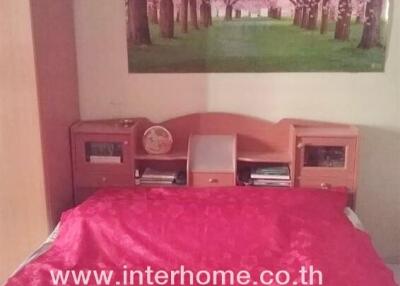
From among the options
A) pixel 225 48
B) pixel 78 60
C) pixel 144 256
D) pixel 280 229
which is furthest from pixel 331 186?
pixel 78 60

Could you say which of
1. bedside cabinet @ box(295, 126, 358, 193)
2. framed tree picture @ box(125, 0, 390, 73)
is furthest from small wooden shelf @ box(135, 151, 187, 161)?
bedside cabinet @ box(295, 126, 358, 193)

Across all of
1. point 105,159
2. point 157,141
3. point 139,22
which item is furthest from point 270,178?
point 139,22

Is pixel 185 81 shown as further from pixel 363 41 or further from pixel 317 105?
pixel 363 41

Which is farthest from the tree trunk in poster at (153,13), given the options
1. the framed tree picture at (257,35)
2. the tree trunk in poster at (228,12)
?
the tree trunk in poster at (228,12)

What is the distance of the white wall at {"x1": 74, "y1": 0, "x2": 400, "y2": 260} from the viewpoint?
8.87 feet

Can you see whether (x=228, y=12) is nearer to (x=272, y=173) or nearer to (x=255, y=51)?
(x=255, y=51)

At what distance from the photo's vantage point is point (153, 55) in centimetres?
272

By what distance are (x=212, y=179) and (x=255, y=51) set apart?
2.45ft

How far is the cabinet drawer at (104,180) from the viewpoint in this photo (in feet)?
8.71

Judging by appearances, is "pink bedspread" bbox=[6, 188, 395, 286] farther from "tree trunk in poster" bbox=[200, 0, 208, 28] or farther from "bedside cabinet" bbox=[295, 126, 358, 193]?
"tree trunk in poster" bbox=[200, 0, 208, 28]

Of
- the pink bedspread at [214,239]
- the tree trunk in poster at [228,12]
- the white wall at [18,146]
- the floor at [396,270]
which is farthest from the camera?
the floor at [396,270]

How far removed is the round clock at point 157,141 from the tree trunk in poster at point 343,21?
3.50 feet

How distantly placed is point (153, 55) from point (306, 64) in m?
0.85

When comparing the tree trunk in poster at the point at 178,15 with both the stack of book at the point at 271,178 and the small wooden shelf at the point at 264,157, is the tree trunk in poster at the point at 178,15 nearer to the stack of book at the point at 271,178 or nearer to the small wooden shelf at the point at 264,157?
the small wooden shelf at the point at 264,157
